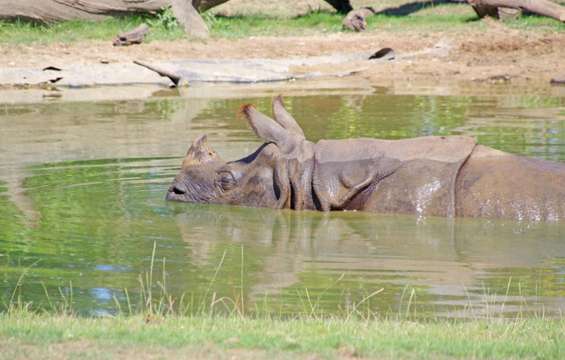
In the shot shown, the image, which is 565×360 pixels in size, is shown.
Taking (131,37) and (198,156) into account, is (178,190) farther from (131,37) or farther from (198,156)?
(131,37)

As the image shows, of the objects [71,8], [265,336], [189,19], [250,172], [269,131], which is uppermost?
[265,336]

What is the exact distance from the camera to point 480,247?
8.37 meters

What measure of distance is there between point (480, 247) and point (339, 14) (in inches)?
733

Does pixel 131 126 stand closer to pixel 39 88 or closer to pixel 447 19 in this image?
pixel 39 88

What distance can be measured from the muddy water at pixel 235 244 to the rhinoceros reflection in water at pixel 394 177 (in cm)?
13

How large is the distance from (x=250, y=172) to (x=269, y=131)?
423mm

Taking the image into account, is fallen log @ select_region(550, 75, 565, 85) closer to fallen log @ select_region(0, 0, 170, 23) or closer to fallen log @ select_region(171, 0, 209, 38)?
fallen log @ select_region(171, 0, 209, 38)

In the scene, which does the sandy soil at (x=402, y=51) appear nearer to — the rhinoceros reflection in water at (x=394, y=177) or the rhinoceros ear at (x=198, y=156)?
the rhinoceros ear at (x=198, y=156)

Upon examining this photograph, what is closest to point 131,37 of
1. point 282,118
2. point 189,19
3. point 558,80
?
point 189,19

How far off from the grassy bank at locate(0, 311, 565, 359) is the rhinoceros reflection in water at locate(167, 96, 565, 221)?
314 cm

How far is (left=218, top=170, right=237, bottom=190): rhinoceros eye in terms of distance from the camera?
10.0 m

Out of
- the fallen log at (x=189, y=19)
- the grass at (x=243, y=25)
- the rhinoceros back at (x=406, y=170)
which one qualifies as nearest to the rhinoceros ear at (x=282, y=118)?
the rhinoceros back at (x=406, y=170)

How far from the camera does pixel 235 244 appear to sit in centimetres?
863

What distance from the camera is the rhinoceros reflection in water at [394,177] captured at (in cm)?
902
